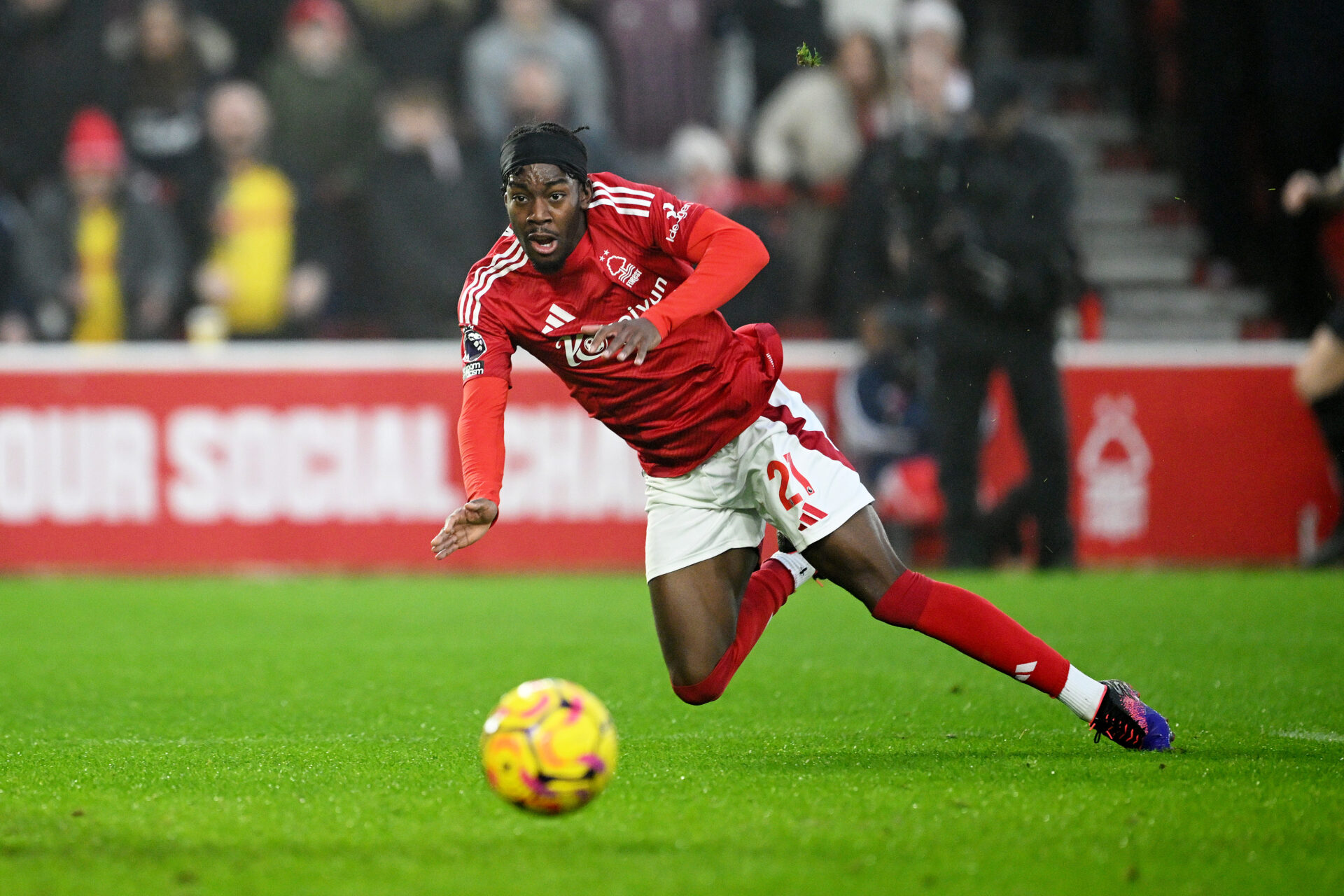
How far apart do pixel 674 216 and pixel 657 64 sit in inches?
338

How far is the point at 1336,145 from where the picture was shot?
12141 millimetres

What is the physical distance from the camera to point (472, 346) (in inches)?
182

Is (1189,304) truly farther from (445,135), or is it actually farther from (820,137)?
(445,135)

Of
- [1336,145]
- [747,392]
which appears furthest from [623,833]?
[1336,145]

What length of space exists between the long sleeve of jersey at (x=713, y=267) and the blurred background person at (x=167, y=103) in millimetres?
8183

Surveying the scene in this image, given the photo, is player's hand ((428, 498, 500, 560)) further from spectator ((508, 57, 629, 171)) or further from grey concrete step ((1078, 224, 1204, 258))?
grey concrete step ((1078, 224, 1204, 258))

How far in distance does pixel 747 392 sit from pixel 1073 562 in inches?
219

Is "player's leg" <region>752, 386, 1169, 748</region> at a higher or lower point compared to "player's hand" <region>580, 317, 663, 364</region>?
lower

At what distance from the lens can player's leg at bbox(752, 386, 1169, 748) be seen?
4.58 meters

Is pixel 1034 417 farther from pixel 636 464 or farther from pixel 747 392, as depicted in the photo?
pixel 747 392

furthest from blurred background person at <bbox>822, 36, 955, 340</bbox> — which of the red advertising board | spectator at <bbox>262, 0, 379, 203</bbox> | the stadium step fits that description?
spectator at <bbox>262, 0, 379, 203</bbox>

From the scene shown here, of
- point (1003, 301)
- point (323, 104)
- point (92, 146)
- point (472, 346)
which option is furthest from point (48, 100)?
point (472, 346)

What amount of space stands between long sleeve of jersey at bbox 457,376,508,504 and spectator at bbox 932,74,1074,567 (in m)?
5.60

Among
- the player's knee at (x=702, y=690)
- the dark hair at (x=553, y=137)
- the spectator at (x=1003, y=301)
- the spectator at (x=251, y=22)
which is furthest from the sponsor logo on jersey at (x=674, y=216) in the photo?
the spectator at (x=251, y=22)
